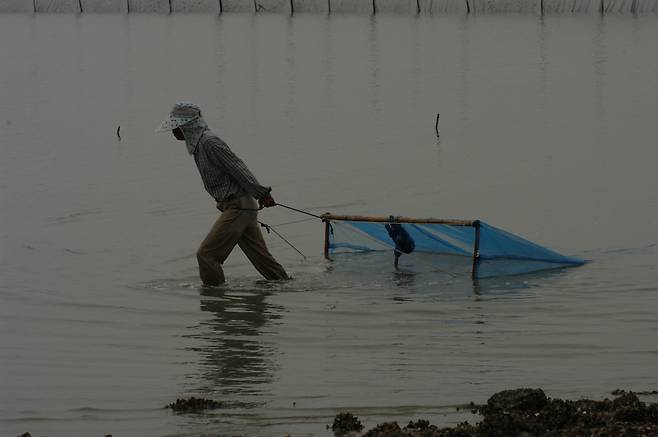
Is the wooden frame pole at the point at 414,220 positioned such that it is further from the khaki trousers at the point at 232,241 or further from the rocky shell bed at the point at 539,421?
the rocky shell bed at the point at 539,421

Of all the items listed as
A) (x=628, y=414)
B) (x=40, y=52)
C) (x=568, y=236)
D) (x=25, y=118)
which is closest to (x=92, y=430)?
(x=628, y=414)

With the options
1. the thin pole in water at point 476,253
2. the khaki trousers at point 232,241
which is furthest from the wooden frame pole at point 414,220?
the khaki trousers at point 232,241

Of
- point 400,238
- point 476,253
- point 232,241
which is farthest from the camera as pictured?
point 400,238

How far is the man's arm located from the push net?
3.68 feet

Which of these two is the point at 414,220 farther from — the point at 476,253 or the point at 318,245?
the point at 318,245

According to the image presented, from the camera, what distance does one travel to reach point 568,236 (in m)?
12.6

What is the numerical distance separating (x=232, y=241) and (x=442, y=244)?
1.96 m

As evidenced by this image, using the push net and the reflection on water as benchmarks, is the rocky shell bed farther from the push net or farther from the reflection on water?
the push net

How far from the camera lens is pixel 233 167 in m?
8.95

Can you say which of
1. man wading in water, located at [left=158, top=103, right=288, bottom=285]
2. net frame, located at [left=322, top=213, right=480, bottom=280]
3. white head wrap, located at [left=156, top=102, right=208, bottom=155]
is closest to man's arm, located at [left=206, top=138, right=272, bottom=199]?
man wading in water, located at [left=158, top=103, right=288, bottom=285]

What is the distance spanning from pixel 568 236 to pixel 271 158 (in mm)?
7614

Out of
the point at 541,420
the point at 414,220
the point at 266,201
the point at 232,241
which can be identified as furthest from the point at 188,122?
the point at 541,420

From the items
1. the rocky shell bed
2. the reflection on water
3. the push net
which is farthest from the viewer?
the push net

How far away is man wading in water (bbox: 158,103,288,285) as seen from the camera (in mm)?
8930
